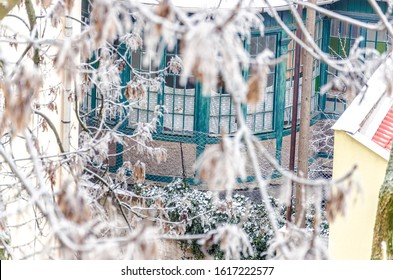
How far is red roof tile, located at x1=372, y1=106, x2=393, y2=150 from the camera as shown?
10.2 meters

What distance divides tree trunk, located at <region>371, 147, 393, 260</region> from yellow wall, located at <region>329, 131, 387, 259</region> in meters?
2.83

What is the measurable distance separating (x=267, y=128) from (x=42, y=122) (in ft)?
22.6

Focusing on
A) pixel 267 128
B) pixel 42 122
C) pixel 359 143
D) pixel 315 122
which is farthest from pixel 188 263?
pixel 315 122

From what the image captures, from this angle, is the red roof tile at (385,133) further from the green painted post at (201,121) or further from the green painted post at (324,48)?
the green painted post at (324,48)

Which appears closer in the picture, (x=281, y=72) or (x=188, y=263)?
(x=188, y=263)

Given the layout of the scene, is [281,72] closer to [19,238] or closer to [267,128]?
[267,128]

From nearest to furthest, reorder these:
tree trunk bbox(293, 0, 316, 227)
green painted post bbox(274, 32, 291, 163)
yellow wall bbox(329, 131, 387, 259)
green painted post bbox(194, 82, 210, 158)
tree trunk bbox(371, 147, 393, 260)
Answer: tree trunk bbox(371, 147, 393, 260), yellow wall bbox(329, 131, 387, 259), tree trunk bbox(293, 0, 316, 227), green painted post bbox(194, 82, 210, 158), green painted post bbox(274, 32, 291, 163)

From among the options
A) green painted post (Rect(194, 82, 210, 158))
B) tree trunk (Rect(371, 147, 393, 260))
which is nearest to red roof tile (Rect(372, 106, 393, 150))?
tree trunk (Rect(371, 147, 393, 260))

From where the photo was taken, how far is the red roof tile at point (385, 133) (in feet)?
33.3

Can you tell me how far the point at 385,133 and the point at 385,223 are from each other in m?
3.67

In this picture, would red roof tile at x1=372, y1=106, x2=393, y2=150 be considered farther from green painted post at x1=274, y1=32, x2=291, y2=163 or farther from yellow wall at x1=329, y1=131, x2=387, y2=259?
green painted post at x1=274, y1=32, x2=291, y2=163

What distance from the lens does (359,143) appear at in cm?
996

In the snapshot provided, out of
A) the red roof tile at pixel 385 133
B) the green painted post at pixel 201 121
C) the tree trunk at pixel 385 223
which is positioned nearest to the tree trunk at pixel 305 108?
the red roof tile at pixel 385 133

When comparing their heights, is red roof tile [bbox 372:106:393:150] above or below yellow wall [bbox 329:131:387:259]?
above
